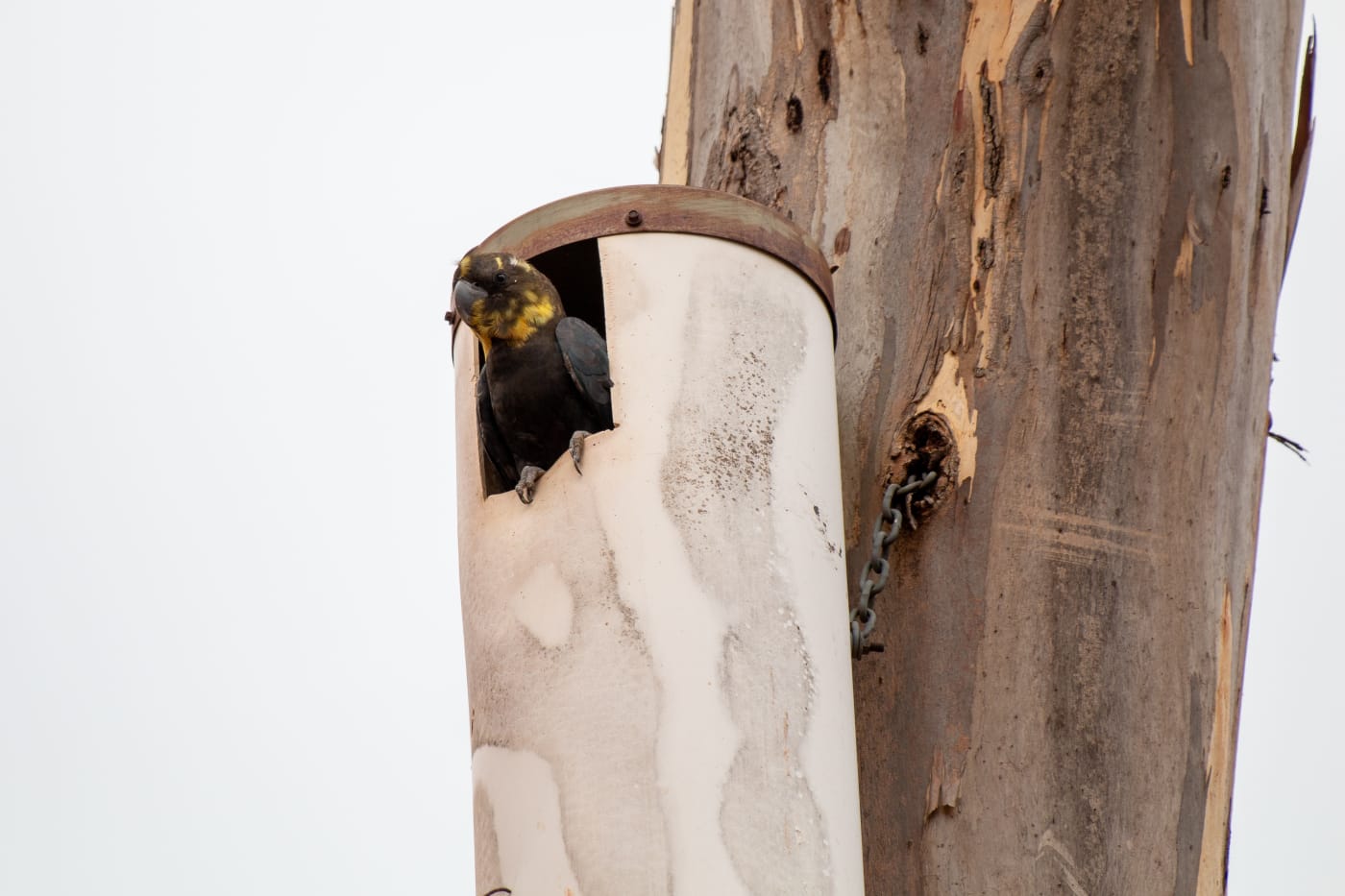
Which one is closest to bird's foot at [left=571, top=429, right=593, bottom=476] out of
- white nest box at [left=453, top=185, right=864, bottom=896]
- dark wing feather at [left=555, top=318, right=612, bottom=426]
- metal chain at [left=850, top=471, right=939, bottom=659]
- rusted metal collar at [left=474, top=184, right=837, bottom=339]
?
white nest box at [left=453, top=185, right=864, bottom=896]

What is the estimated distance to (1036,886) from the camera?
251cm

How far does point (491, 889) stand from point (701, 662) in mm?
477

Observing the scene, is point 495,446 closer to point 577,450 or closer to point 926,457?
point 577,450

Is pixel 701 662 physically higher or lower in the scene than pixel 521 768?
higher

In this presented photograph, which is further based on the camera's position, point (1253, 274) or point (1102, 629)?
point (1253, 274)

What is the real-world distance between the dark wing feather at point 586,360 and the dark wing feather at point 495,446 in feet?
0.69

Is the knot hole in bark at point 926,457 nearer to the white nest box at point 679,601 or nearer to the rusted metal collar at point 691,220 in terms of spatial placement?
the white nest box at point 679,601

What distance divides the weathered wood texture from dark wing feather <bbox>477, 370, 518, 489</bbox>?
2.46 ft

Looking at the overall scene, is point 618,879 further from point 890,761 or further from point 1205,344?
point 1205,344

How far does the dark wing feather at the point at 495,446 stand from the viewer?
3.34 metres

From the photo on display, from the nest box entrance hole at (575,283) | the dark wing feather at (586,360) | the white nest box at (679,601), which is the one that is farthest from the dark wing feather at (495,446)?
the white nest box at (679,601)

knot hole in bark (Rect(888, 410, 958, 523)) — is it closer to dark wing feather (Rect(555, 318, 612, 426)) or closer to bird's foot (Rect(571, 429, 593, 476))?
bird's foot (Rect(571, 429, 593, 476))

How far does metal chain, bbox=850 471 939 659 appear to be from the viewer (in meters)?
2.71

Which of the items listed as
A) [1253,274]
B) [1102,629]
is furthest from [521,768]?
[1253,274]
